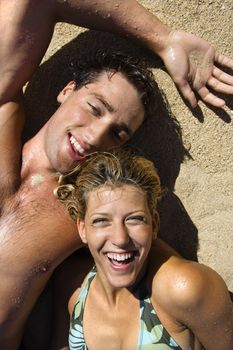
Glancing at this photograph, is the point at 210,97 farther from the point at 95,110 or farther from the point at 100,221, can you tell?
the point at 100,221

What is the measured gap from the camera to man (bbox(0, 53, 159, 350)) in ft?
7.34

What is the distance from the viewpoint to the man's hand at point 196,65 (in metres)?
2.40

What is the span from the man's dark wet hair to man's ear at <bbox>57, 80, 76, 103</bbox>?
33 millimetres

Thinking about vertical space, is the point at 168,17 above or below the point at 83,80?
above

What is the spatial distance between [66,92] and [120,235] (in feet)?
3.06

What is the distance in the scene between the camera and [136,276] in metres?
1.99

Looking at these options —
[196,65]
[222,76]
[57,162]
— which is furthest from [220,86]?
[57,162]

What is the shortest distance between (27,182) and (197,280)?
1.05m

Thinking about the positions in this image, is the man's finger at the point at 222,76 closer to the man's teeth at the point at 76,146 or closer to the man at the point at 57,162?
the man at the point at 57,162

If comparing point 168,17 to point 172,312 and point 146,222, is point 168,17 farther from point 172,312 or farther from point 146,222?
point 172,312

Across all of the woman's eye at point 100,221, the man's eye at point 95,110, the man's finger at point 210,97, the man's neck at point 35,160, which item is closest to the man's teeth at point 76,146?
the man's eye at point 95,110

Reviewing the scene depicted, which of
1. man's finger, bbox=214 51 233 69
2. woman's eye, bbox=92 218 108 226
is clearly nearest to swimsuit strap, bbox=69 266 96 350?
woman's eye, bbox=92 218 108 226

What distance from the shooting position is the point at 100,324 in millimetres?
2174

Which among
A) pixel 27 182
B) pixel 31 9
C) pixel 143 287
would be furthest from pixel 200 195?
pixel 31 9
